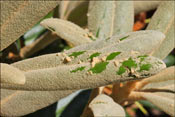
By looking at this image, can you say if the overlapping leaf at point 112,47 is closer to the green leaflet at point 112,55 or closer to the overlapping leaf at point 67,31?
the green leaflet at point 112,55

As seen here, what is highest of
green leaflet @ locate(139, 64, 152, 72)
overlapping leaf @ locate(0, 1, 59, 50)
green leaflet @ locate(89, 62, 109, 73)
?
overlapping leaf @ locate(0, 1, 59, 50)

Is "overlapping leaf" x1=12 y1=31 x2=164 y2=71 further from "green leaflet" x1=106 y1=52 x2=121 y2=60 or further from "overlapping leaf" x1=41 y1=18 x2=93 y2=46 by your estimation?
"overlapping leaf" x1=41 y1=18 x2=93 y2=46

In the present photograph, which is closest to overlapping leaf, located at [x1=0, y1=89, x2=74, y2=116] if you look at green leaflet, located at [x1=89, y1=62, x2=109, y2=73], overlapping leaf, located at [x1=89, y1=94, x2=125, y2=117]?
overlapping leaf, located at [x1=89, y1=94, x2=125, y2=117]

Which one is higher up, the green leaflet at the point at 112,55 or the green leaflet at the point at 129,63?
the green leaflet at the point at 112,55

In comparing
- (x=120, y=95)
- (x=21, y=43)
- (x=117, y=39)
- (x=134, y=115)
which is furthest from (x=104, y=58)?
(x=134, y=115)

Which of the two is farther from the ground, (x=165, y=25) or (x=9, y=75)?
(x=9, y=75)

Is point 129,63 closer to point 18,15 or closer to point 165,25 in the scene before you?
point 18,15

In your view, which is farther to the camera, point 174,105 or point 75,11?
point 75,11

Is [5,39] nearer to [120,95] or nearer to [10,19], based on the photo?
[10,19]

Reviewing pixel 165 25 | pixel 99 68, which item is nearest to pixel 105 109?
pixel 99 68

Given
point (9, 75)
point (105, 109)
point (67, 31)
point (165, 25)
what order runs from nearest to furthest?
1. point (9, 75)
2. point (105, 109)
3. point (67, 31)
4. point (165, 25)

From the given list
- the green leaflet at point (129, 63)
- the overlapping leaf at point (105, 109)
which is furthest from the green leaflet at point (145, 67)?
the overlapping leaf at point (105, 109)
